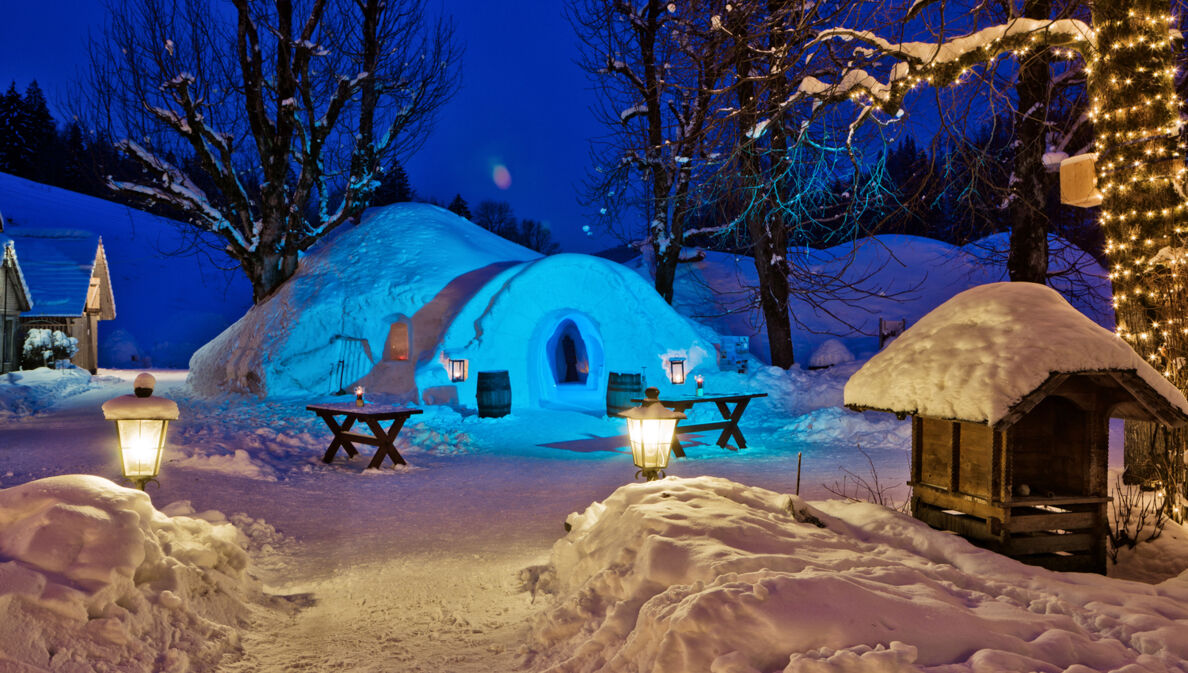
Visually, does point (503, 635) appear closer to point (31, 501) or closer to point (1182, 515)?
point (31, 501)

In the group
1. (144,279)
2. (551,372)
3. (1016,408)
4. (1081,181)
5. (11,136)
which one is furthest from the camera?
(11,136)

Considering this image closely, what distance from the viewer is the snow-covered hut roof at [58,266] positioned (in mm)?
23781

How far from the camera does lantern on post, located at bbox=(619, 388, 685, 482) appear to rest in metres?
5.35

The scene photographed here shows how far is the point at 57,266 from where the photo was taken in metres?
25.4

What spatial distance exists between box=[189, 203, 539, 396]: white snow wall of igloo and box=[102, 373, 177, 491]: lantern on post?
36.7ft

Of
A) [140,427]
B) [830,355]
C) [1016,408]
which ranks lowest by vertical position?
[140,427]

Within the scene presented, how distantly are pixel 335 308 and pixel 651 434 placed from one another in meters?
12.9

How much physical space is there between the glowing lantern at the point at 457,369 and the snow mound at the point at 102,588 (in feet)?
33.5

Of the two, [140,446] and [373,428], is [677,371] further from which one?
[140,446]

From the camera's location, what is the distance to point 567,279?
16203 mm

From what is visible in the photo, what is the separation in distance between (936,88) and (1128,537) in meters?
3.63

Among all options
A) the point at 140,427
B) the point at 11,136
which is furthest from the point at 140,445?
the point at 11,136

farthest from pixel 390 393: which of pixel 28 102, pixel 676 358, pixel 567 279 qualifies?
pixel 28 102

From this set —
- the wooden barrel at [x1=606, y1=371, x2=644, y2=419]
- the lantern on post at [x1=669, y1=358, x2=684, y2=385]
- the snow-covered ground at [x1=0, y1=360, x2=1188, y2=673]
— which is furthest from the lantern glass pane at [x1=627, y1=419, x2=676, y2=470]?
the lantern on post at [x1=669, y1=358, x2=684, y2=385]
